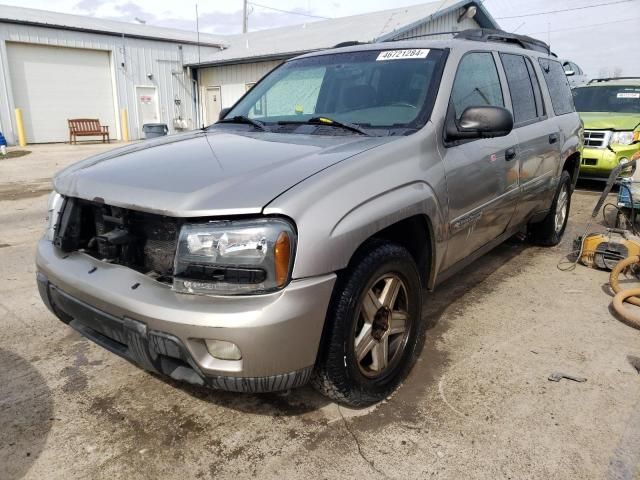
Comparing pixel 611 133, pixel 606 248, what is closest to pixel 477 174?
pixel 606 248

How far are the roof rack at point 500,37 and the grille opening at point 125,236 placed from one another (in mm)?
2772

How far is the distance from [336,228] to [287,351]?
546 mm

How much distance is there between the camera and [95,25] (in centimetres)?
2111

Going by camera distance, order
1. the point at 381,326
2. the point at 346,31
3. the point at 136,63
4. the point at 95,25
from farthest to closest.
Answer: the point at 136,63 → the point at 95,25 → the point at 346,31 → the point at 381,326

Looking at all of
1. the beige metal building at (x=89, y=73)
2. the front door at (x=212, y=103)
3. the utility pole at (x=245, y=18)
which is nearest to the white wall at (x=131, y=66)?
the beige metal building at (x=89, y=73)

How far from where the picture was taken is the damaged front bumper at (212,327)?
1956 millimetres

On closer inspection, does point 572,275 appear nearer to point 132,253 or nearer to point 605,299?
point 605,299

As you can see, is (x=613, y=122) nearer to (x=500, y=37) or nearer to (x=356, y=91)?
(x=500, y=37)

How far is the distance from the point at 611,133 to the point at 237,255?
8641 mm

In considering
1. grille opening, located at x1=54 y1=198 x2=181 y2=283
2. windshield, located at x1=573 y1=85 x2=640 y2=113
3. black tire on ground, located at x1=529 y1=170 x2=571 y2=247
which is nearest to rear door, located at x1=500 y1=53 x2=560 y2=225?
black tire on ground, located at x1=529 y1=170 x2=571 y2=247

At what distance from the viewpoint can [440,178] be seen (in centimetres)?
281

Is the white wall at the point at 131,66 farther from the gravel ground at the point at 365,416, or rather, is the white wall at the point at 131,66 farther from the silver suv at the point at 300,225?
the silver suv at the point at 300,225

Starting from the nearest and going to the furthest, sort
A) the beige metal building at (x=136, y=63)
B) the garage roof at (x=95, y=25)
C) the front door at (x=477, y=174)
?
the front door at (x=477, y=174), the beige metal building at (x=136, y=63), the garage roof at (x=95, y=25)

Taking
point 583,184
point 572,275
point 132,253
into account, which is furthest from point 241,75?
point 132,253
